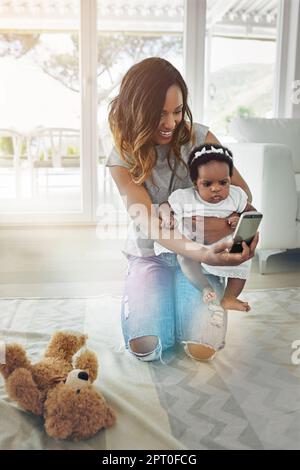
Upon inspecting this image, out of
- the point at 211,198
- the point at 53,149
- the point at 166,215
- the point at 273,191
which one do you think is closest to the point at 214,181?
the point at 211,198

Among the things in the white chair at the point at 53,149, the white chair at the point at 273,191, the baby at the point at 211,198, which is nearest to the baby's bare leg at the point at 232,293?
the baby at the point at 211,198

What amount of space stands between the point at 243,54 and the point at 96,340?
88.1 inches

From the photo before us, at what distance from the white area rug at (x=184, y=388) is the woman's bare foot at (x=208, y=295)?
167mm

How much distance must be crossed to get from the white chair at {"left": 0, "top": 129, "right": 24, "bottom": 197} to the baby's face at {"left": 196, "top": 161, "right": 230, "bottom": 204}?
2567mm

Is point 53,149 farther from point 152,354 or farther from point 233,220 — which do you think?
point 233,220

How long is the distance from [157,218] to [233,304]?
218mm

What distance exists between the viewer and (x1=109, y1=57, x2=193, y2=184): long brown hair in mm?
795

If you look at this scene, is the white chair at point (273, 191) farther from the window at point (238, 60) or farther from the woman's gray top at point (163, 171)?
the window at point (238, 60)

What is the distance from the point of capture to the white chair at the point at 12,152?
3234 millimetres

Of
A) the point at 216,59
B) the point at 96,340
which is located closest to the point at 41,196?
the point at 216,59

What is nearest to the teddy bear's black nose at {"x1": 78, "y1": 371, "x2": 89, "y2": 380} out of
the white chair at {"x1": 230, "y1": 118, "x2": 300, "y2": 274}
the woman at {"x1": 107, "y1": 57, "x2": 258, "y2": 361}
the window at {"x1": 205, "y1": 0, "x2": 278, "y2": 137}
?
the woman at {"x1": 107, "y1": 57, "x2": 258, "y2": 361}

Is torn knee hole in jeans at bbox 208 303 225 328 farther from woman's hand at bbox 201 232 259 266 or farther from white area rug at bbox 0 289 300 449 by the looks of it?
woman's hand at bbox 201 232 259 266

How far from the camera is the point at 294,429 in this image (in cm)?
85
